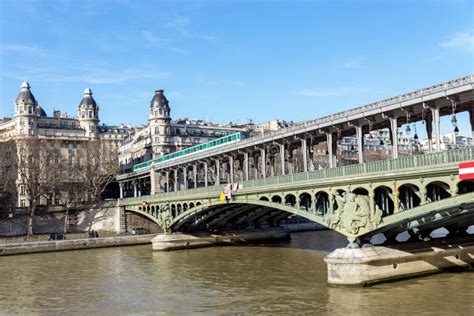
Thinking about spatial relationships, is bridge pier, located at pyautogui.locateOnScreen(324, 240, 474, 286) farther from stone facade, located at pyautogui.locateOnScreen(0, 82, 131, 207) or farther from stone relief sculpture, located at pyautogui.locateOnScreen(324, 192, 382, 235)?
stone facade, located at pyautogui.locateOnScreen(0, 82, 131, 207)

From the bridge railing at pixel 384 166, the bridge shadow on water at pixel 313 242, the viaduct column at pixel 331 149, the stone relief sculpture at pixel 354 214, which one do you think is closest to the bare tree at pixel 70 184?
the bridge shadow on water at pixel 313 242

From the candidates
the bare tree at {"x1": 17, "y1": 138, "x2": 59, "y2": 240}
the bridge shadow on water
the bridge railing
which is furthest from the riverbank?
the bridge railing

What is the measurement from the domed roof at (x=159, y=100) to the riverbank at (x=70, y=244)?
63257mm

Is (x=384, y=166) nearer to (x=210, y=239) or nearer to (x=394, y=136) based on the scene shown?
(x=394, y=136)

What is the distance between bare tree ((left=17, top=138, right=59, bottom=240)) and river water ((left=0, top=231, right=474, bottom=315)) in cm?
2563

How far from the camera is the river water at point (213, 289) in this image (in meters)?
29.3

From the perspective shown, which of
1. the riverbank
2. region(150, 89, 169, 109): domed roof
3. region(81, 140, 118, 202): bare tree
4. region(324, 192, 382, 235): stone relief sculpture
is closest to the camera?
region(324, 192, 382, 235): stone relief sculpture

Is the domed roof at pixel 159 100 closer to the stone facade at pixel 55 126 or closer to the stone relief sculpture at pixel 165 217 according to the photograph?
the stone facade at pixel 55 126

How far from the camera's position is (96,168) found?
9506 cm

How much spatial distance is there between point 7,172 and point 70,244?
2616cm

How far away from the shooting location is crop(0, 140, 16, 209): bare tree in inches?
3258

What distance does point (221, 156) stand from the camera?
218ft

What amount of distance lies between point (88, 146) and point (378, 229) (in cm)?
8078

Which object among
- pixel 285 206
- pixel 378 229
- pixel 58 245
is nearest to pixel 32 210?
pixel 58 245
